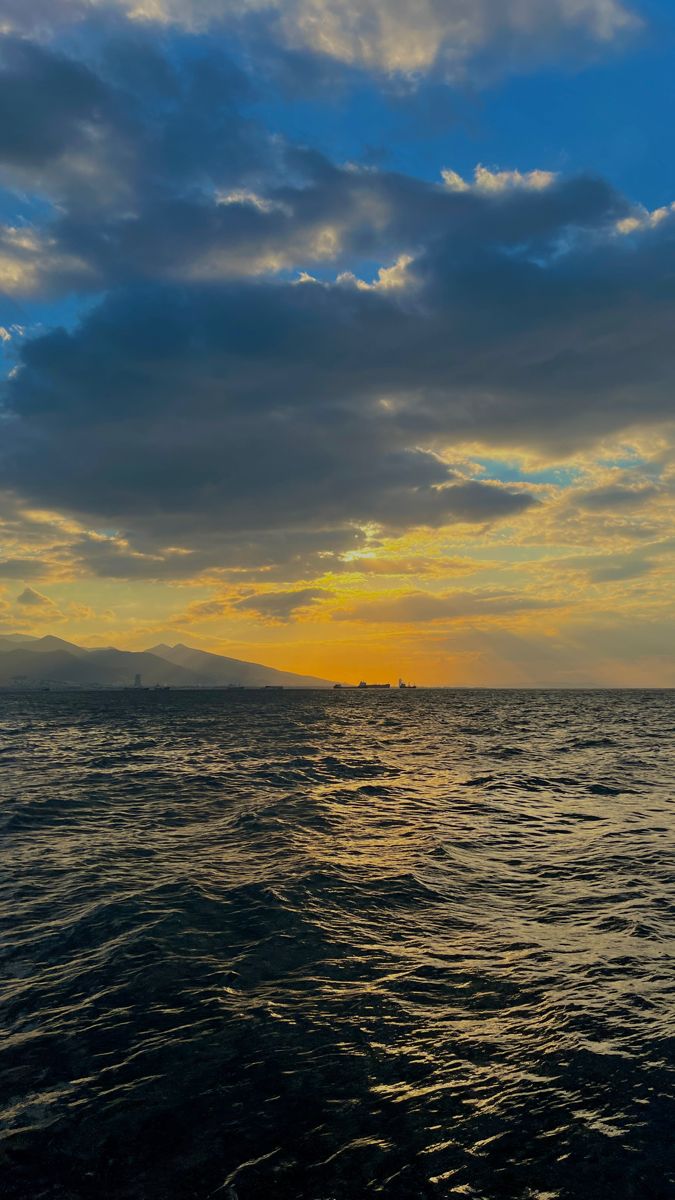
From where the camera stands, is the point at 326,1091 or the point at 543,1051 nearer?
the point at 326,1091

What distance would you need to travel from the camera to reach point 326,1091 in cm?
895

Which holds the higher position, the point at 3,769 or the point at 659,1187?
the point at 659,1187

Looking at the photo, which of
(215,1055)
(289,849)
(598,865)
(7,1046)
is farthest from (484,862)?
(7,1046)

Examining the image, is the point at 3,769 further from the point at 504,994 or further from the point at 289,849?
the point at 504,994

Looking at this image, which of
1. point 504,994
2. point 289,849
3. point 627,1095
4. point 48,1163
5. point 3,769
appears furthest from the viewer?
point 3,769

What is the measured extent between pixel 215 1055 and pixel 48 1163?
9.12 ft

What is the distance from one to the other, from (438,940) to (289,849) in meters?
9.09

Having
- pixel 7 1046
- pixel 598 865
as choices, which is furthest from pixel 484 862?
pixel 7 1046

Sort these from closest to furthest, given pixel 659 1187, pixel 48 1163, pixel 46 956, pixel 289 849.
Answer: pixel 659 1187
pixel 48 1163
pixel 46 956
pixel 289 849

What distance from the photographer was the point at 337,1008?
37.2 ft

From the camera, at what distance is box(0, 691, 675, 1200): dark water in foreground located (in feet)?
24.9

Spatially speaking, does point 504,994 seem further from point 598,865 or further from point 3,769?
point 3,769

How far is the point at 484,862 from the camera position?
21.3 m

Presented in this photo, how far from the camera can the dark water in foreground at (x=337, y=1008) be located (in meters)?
7.59
